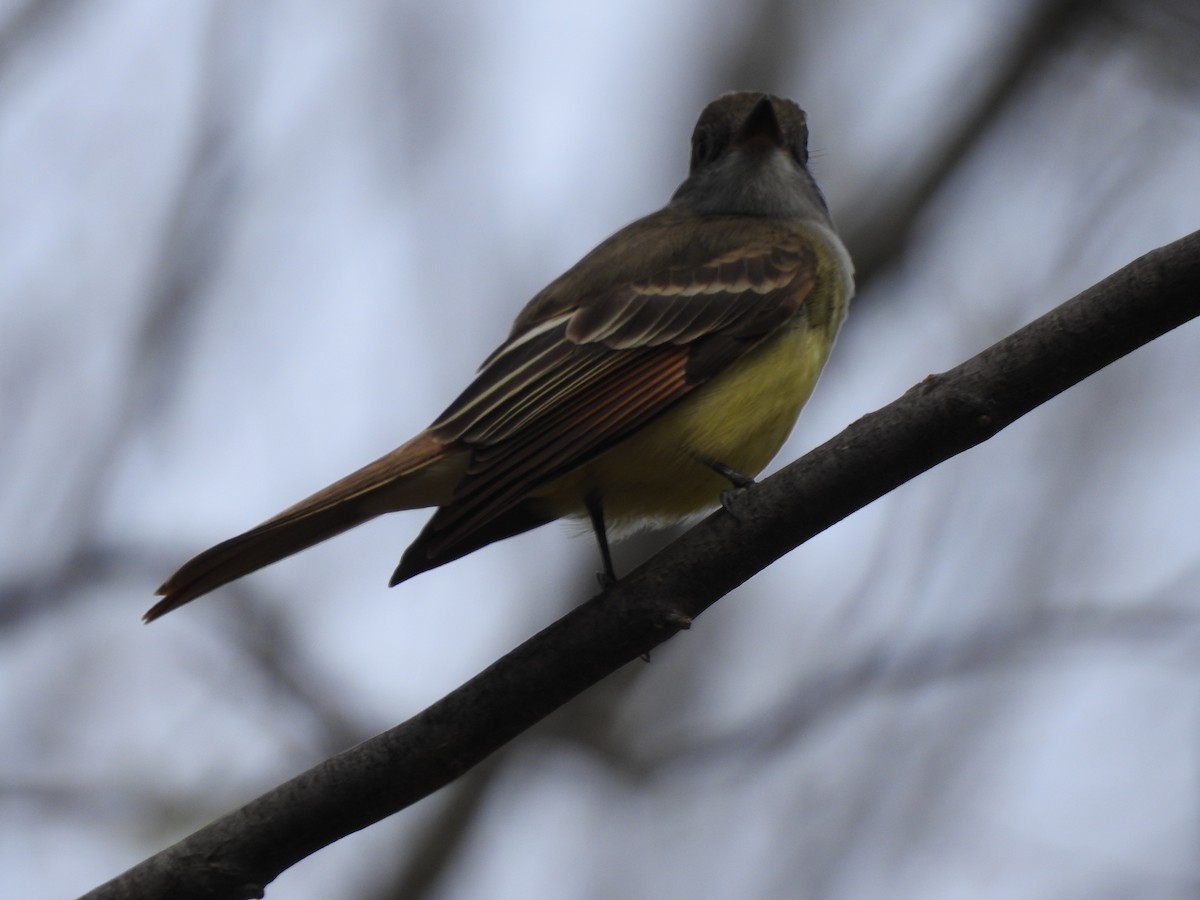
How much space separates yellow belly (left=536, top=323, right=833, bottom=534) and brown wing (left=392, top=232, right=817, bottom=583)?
0.27 feet

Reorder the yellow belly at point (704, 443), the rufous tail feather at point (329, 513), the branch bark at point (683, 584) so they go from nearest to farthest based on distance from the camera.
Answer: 1. the branch bark at point (683, 584)
2. the rufous tail feather at point (329, 513)
3. the yellow belly at point (704, 443)

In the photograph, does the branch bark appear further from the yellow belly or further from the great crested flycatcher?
the yellow belly

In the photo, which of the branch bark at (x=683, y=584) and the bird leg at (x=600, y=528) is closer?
the branch bark at (x=683, y=584)

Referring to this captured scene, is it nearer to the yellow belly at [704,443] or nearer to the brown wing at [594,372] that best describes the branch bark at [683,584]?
the brown wing at [594,372]

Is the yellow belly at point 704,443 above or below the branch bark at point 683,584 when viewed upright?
above

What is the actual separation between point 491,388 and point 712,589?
158 cm

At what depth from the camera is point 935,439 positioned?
3.70 metres

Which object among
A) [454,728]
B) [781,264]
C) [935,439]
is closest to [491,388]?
[781,264]

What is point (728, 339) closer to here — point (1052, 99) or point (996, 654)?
point (996, 654)

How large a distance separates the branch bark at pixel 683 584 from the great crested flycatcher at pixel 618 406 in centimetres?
80

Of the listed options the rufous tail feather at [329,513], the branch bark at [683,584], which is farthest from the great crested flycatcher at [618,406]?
the branch bark at [683,584]

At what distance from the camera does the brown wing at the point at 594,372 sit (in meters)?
4.80

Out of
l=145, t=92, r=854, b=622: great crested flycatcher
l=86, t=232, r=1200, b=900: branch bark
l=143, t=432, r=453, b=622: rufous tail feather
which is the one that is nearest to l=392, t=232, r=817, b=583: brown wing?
l=145, t=92, r=854, b=622: great crested flycatcher

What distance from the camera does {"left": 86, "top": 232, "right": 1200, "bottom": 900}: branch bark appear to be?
139 inches
